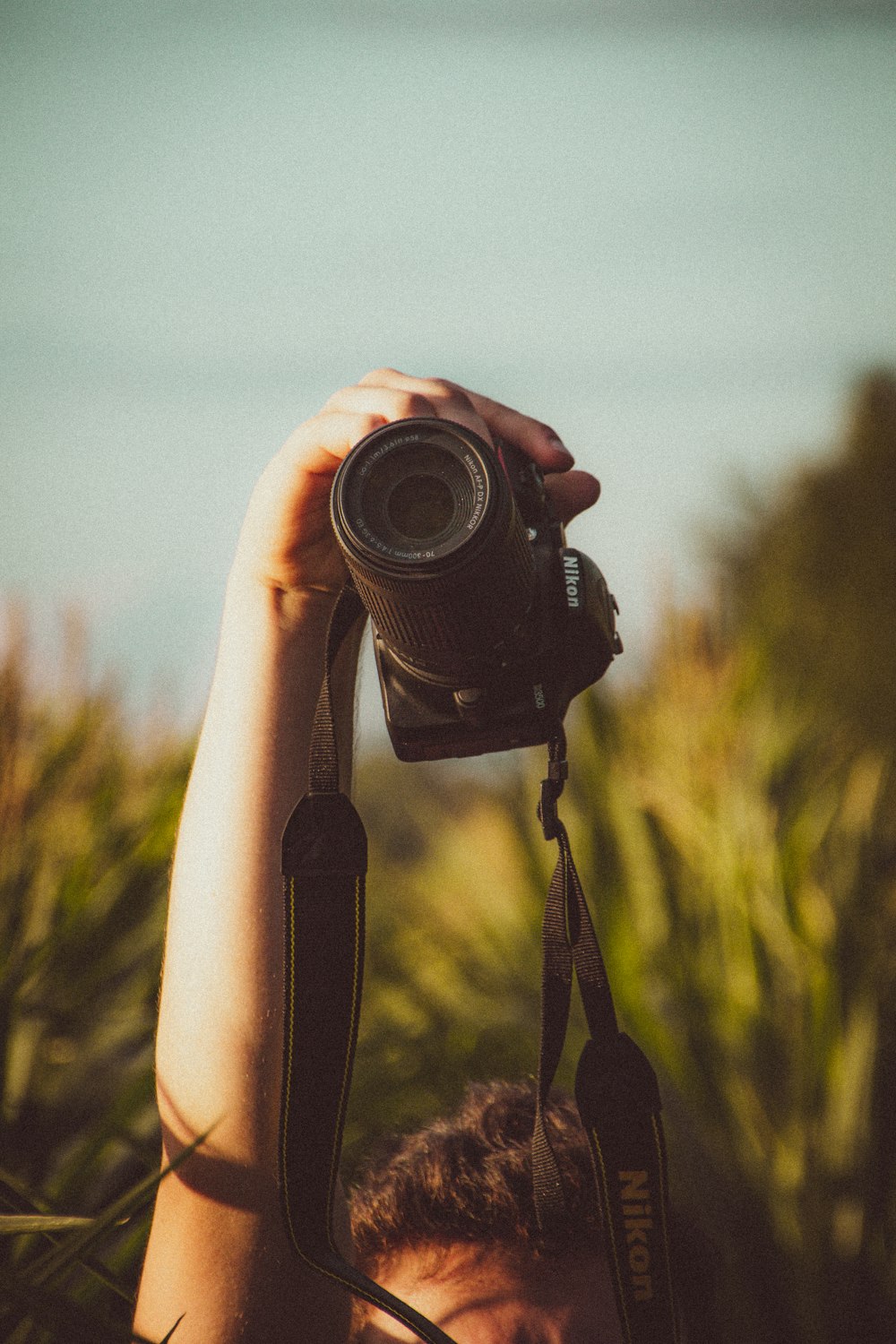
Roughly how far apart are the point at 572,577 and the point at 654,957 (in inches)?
73.1

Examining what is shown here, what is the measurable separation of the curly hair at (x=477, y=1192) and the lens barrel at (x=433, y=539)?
50cm

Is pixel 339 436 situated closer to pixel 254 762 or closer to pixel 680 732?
pixel 254 762

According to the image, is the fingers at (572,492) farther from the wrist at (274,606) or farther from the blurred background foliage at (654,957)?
the blurred background foliage at (654,957)

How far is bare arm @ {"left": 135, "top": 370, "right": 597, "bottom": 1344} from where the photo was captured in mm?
858

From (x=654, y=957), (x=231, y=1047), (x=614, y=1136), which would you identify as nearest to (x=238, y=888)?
(x=231, y=1047)

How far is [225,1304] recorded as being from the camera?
2.77 ft

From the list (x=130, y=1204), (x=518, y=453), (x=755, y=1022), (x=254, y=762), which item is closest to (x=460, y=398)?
(x=518, y=453)

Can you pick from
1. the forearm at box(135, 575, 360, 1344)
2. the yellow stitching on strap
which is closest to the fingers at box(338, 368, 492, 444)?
the forearm at box(135, 575, 360, 1344)

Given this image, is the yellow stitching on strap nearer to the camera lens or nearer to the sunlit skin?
the sunlit skin

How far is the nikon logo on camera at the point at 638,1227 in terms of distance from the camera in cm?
87

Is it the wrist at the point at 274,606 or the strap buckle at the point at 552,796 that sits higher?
the wrist at the point at 274,606

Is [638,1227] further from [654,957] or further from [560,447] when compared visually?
[654,957]

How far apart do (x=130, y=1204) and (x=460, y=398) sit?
28.2 inches

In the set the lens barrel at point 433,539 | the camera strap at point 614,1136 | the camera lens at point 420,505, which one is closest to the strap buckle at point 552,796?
the camera strap at point 614,1136
